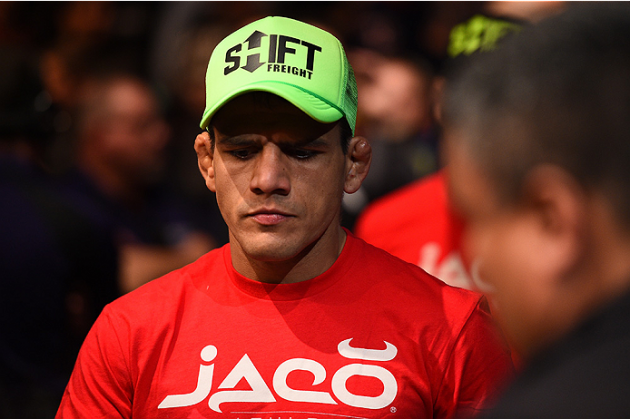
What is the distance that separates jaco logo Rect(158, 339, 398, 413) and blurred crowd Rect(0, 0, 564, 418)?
52.3 inches

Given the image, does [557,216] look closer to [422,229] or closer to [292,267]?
[292,267]

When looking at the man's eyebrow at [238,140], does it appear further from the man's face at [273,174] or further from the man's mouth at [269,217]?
the man's mouth at [269,217]

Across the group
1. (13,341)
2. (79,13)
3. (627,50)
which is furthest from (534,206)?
(79,13)

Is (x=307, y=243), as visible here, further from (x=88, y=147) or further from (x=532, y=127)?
(x=88, y=147)

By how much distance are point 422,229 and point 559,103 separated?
2244 mm

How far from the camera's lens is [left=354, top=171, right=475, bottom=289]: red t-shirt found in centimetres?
Answer: 305

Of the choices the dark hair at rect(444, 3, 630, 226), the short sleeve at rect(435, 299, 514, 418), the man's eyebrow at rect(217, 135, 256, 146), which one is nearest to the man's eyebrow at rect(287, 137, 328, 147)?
the man's eyebrow at rect(217, 135, 256, 146)

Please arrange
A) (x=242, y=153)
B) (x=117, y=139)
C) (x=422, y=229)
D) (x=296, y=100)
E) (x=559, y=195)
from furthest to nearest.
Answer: (x=117, y=139) → (x=422, y=229) → (x=242, y=153) → (x=296, y=100) → (x=559, y=195)

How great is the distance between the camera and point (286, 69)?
186cm

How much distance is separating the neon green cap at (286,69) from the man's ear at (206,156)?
12 centimetres

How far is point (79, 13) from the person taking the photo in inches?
243

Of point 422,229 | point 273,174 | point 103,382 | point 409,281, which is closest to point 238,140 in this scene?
point 273,174

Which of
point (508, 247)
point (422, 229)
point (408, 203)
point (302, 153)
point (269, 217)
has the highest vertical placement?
point (408, 203)

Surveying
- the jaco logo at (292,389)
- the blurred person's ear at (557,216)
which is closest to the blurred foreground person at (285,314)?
the jaco logo at (292,389)
